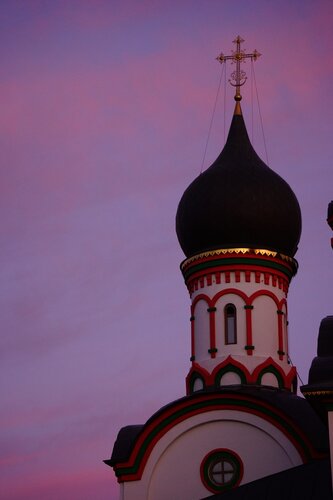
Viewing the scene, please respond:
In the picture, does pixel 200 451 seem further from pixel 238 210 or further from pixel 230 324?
pixel 238 210

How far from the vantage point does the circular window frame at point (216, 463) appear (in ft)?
65.1

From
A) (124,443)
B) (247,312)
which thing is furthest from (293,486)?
(247,312)

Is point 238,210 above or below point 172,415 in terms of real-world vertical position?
above

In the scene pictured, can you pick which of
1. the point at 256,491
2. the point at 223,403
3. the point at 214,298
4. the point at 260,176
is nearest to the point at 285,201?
the point at 260,176

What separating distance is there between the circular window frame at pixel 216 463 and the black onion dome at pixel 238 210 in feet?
13.4

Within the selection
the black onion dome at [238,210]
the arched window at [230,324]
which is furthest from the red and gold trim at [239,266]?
the arched window at [230,324]

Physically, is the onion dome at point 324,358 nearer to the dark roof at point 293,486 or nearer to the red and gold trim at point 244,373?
the dark roof at point 293,486

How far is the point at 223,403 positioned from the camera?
66.2 ft

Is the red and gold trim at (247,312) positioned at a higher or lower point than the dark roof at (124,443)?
higher

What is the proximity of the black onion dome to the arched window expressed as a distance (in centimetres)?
120

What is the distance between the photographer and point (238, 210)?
2217 cm

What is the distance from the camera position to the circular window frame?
1983 cm

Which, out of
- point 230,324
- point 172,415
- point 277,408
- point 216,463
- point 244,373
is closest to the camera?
point 277,408

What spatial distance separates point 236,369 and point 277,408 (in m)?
2.03
